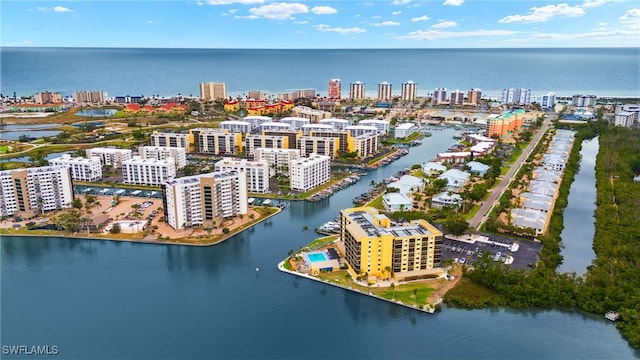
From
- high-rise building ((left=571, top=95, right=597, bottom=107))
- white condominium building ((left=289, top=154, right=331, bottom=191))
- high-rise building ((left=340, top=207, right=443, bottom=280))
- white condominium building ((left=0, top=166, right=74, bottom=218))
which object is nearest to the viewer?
high-rise building ((left=340, top=207, right=443, bottom=280))

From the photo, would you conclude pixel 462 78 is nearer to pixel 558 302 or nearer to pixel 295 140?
pixel 295 140

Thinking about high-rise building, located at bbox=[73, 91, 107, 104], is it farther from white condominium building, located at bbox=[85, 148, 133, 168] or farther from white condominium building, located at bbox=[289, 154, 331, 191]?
white condominium building, located at bbox=[289, 154, 331, 191]

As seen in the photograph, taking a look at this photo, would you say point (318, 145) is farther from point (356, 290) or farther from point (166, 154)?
point (356, 290)

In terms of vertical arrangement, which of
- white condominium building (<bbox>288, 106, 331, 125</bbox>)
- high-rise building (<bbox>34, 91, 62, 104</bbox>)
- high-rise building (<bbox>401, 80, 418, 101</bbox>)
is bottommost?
white condominium building (<bbox>288, 106, 331, 125</bbox>)

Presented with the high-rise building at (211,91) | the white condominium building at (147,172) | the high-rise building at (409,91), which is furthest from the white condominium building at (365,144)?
the high-rise building at (211,91)

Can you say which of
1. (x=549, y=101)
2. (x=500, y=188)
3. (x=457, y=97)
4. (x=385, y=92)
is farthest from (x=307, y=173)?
(x=549, y=101)

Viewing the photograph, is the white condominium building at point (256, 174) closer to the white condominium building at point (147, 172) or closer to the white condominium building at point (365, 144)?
the white condominium building at point (147, 172)

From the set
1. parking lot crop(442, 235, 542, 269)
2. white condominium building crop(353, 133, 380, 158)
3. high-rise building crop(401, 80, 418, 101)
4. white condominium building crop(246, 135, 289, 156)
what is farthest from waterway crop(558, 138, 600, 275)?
high-rise building crop(401, 80, 418, 101)
